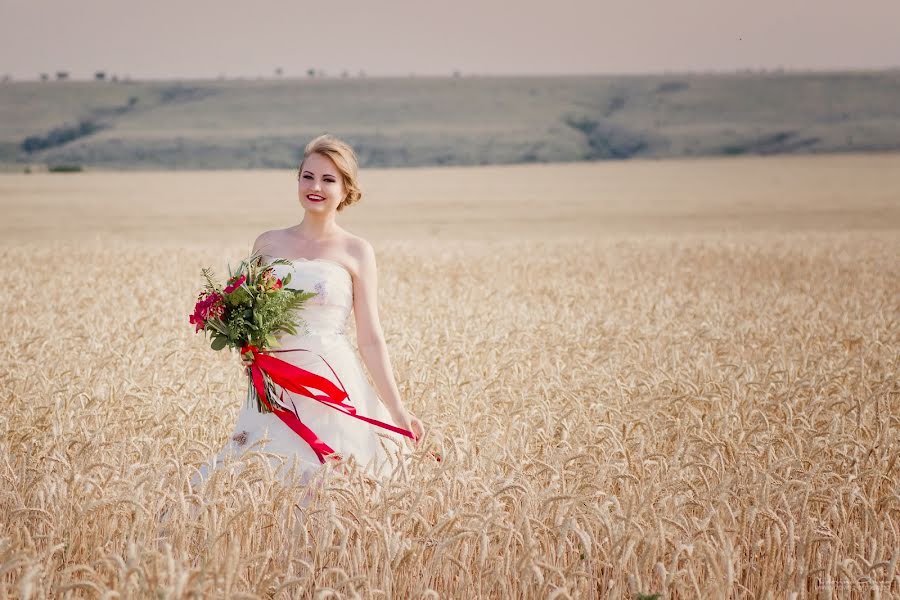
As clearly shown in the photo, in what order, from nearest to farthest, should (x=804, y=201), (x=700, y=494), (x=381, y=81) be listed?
(x=700, y=494) → (x=804, y=201) → (x=381, y=81)

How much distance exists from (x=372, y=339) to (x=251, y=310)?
672mm

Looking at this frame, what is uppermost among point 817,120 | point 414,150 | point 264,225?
point 817,120

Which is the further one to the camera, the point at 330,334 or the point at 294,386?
the point at 330,334

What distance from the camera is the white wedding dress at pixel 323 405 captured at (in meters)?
4.92

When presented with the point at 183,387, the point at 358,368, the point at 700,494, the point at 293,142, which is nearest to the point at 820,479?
the point at 700,494

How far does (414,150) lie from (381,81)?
55073mm

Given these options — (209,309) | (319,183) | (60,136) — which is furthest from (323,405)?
(60,136)

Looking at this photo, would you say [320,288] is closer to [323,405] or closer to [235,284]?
[235,284]

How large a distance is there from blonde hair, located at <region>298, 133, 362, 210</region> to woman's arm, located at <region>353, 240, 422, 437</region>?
31cm

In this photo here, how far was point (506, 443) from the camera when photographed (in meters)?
5.67

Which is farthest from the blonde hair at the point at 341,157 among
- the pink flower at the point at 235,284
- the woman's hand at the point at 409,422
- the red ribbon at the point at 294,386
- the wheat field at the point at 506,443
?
the wheat field at the point at 506,443

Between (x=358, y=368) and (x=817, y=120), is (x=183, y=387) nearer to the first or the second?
(x=358, y=368)

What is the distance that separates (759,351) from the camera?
9234 millimetres

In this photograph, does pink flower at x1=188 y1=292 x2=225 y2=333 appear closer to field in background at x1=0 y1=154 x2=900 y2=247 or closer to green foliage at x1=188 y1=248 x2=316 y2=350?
green foliage at x1=188 y1=248 x2=316 y2=350
